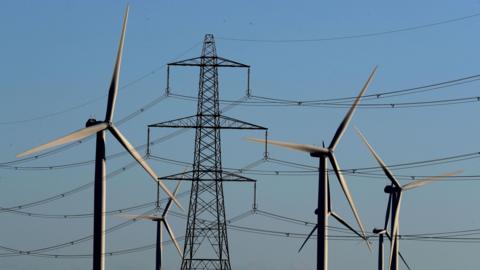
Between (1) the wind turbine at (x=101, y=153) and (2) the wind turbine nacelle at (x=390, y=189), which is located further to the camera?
(2) the wind turbine nacelle at (x=390, y=189)

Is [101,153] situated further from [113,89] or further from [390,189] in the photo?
[390,189]

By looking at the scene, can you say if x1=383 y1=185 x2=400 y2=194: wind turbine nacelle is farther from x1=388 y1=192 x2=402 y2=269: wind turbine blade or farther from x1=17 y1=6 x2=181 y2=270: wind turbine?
x1=17 y1=6 x2=181 y2=270: wind turbine

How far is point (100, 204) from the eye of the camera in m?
136

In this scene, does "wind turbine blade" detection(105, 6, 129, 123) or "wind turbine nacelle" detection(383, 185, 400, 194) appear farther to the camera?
"wind turbine nacelle" detection(383, 185, 400, 194)

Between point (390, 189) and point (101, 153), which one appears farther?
point (390, 189)

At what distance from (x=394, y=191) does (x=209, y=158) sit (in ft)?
52.7

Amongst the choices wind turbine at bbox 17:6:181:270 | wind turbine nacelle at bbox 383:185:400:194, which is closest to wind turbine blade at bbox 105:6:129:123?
wind turbine at bbox 17:6:181:270

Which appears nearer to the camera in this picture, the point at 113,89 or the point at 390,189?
the point at 113,89

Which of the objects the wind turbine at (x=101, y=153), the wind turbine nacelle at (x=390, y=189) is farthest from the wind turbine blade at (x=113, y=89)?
the wind turbine nacelle at (x=390, y=189)

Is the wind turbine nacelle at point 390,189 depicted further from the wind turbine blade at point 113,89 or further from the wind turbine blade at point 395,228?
the wind turbine blade at point 113,89

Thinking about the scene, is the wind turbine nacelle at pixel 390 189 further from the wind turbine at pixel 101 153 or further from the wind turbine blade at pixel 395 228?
the wind turbine at pixel 101 153

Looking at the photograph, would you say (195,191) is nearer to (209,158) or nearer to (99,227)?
(209,158)

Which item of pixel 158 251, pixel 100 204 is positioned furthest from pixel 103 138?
pixel 158 251

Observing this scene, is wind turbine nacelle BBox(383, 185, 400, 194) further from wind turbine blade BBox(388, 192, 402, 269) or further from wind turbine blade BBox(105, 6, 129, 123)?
wind turbine blade BBox(105, 6, 129, 123)
